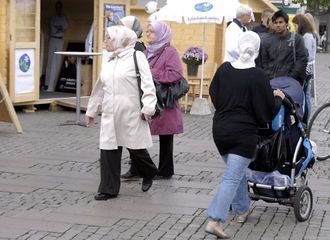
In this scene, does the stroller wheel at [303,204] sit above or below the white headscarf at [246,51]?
below

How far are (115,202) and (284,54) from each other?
8.46 feet

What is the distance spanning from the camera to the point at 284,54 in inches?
316

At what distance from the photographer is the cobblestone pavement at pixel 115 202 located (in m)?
5.89

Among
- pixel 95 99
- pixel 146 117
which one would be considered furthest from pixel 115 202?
pixel 95 99

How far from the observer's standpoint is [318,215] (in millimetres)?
6512

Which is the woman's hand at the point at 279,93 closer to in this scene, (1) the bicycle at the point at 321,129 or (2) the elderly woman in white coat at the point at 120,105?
(2) the elderly woman in white coat at the point at 120,105

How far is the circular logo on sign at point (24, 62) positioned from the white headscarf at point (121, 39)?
5980mm

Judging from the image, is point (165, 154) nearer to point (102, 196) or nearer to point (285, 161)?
point (102, 196)

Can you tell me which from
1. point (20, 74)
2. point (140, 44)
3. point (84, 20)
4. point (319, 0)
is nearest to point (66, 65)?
point (84, 20)

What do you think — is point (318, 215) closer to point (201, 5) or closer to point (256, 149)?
point (256, 149)

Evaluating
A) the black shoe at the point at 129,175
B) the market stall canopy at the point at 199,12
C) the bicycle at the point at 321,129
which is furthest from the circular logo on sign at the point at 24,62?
the black shoe at the point at 129,175

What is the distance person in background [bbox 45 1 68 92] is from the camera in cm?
1548

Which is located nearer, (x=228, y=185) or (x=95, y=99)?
(x=228, y=185)

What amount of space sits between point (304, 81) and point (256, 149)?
8.80ft
